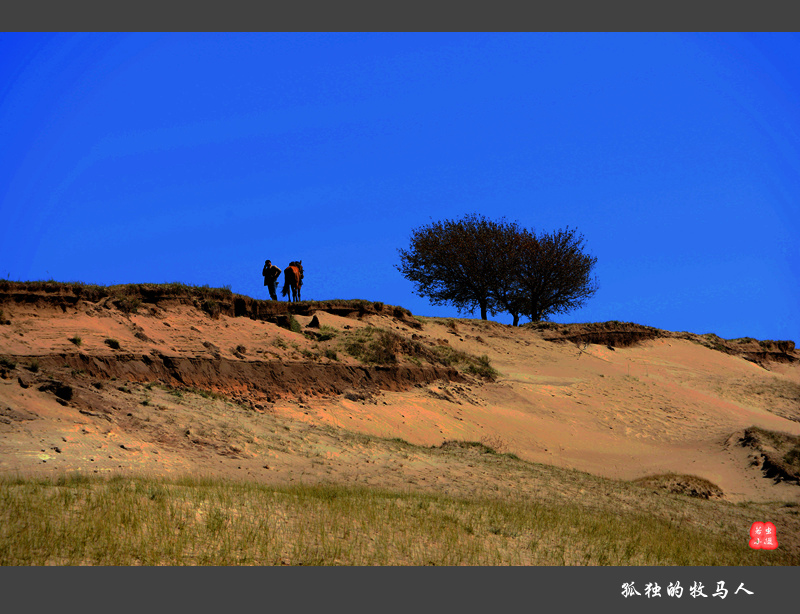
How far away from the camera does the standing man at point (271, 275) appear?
26.3 m

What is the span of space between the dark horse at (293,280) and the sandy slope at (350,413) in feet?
7.71

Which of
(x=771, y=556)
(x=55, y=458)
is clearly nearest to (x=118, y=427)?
(x=55, y=458)

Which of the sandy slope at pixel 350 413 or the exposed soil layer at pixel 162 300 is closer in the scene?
the sandy slope at pixel 350 413

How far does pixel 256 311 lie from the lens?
2375cm

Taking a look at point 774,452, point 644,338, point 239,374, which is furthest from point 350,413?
point 644,338

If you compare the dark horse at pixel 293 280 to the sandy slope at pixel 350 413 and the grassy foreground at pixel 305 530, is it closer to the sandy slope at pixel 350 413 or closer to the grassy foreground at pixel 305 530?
the sandy slope at pixel 350 413

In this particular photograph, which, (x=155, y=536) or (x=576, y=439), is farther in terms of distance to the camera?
(x=576, y=439)

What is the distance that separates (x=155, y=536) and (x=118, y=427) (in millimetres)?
5809

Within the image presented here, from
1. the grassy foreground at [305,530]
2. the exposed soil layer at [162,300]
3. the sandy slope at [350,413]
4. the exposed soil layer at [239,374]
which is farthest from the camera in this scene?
the exposed soil layer at [162,300]

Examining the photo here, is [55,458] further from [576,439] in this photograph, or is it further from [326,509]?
[576,439]

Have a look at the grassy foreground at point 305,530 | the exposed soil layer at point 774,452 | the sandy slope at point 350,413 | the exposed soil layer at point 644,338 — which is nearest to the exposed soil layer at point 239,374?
the sandy slope at point 350,413

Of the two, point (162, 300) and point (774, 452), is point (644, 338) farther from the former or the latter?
point (162, 300)

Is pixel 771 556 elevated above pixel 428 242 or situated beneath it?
situated beneath

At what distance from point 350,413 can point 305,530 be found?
381 inches
